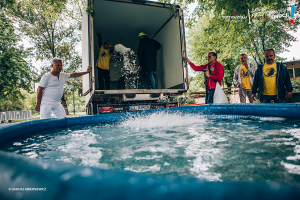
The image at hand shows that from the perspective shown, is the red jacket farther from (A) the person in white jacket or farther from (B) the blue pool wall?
(B) the blue pool wall

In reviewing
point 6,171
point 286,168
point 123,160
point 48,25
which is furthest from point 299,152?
point 48,25

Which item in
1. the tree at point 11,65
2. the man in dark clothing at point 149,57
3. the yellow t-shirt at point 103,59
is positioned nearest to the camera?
the man in dark clothing at point 149,57

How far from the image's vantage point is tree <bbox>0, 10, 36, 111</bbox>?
47.2 feet

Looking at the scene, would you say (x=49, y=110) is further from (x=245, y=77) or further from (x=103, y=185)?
(x=245, y=77)

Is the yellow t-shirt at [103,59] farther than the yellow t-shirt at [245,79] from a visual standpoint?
Yes

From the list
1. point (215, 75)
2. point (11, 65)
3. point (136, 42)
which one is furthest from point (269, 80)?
point (11, 65)

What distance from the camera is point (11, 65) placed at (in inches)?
577

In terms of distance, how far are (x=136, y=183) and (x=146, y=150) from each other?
4.06ft

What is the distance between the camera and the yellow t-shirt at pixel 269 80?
13.5 feet

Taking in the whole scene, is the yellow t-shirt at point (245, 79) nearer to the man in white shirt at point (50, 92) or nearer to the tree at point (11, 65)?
the man in white shirt at point (50, 92)

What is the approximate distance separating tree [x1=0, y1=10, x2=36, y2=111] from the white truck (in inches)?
435

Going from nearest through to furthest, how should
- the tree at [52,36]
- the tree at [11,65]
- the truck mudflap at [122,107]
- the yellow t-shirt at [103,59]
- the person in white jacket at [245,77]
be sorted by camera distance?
1. the truck mudflap at [122,107]
2. the person in white jacket at [245,77]
3. the yellow t-shirt at [103,59]
4. the tree at [11,65]
5. the tree at [52,36]

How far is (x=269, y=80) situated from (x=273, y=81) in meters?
0.08

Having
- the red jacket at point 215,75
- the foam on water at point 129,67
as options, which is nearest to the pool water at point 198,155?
the red jacket at point 215,75
